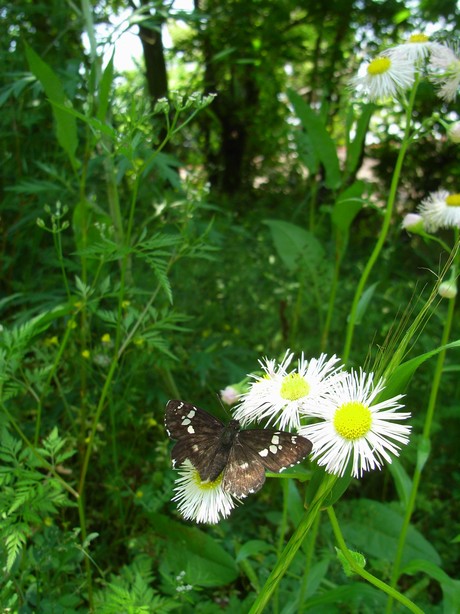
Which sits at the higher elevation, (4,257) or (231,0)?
(231,0)

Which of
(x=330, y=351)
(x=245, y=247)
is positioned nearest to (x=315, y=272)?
(x=330, y=351)

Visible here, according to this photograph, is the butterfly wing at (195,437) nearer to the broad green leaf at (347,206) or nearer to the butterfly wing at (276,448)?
the butterfly wing at (276,448)

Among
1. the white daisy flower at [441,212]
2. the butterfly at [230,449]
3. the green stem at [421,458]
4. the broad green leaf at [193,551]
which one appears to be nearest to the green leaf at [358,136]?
the white daisy flower at [441,212]

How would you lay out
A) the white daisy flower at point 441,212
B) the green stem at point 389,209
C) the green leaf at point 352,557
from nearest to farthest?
the green leaf at point 352,557 < the green stem at point 389,209 < the white daisy flower at point 441,212

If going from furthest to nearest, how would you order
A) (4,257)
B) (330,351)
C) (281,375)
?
(330,351), (4,257), (281,375)

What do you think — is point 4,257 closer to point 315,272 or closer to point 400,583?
point 315,272

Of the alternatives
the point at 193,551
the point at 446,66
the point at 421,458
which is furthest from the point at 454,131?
the point at 193,551

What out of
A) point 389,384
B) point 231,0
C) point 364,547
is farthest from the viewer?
point 231,0
